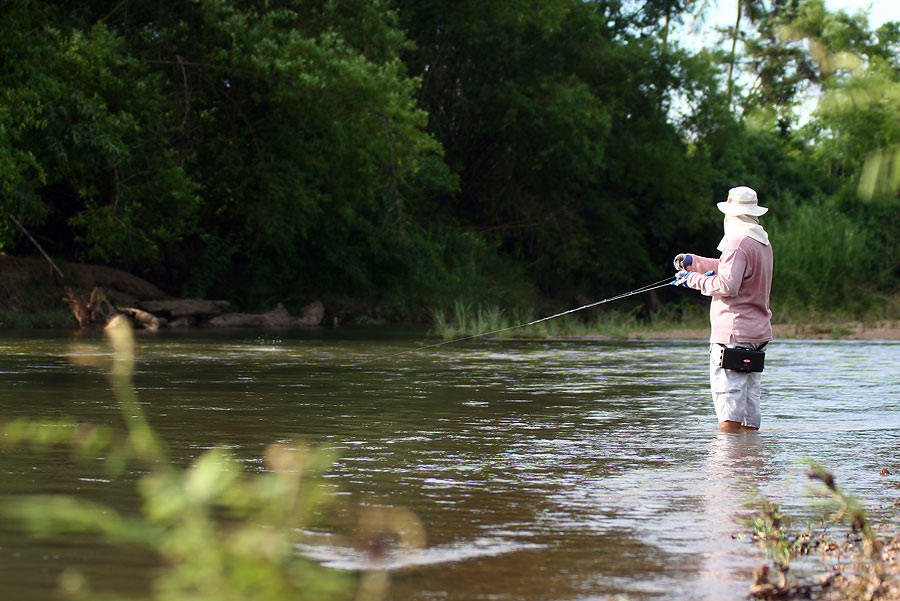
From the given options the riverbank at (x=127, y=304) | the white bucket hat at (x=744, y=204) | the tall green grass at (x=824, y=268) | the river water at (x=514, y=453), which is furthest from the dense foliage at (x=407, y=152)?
the white bucket hat at (x=744, y=204)

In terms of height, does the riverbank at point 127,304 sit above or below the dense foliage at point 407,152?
below

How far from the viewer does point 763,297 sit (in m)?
9.31

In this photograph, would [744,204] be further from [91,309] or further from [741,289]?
[91,309]

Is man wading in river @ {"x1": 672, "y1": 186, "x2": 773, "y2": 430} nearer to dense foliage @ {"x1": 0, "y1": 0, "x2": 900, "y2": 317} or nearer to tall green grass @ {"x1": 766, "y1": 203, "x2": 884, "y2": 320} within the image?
dense foliage @ {"x1": 0, "y1": 0, "x2": 900, "y2": 317}

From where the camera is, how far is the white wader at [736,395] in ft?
29.6

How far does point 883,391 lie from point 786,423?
3.33 metres

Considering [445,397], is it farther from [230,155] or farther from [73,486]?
[230,155]

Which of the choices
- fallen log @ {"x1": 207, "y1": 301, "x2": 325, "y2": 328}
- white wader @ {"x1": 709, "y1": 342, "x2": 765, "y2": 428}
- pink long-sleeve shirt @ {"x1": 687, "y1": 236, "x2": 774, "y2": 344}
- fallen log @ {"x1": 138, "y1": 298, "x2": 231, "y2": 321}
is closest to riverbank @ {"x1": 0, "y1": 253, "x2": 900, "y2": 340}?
fallen log @ {"x1": 138, "y1": 298, "x2": 231, "y2": 321}

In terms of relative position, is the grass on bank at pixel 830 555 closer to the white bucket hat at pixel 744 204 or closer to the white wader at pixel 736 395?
the white wader at pixel 736 395

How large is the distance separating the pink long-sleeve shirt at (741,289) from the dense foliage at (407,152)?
11759mm

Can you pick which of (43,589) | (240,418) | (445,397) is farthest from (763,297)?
(43,589)

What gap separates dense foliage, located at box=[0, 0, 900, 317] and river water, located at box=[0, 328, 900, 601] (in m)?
9.15

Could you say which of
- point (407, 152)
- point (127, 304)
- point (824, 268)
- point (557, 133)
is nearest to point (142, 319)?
point (127, 304)

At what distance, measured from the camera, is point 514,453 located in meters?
7.68
